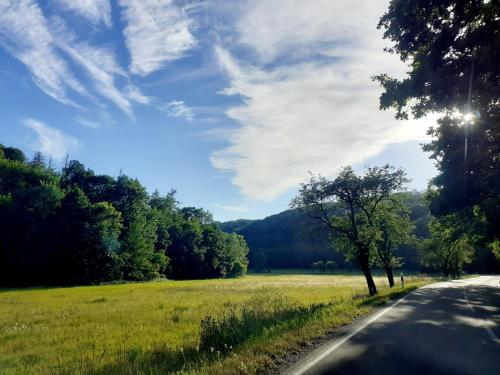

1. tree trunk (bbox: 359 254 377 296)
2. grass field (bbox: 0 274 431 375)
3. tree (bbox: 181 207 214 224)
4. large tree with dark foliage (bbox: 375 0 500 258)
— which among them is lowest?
grass field (bbox: 0 274 431 375)

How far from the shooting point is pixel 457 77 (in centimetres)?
1178

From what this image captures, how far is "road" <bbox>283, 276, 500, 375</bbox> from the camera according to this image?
6.61 metres

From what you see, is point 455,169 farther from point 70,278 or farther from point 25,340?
point 70,278

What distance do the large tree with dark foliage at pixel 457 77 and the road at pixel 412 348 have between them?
21.5 feet

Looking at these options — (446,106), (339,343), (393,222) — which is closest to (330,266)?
(393,222)

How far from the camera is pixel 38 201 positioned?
68.9 m

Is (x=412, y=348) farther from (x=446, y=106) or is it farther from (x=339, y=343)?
(x=446, y=106)

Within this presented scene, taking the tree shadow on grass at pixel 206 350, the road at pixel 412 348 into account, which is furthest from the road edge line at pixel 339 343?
the tree shadow on grass at pixel 206 350

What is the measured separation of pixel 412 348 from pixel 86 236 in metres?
65.8

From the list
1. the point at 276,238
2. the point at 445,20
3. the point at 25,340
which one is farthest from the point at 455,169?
the point at 276,238

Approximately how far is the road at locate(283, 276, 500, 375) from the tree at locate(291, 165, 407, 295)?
492 inches

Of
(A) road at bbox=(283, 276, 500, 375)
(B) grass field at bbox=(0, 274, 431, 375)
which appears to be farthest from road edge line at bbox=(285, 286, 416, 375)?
(B) grass field at bbox=(0, 274, 431, 375)

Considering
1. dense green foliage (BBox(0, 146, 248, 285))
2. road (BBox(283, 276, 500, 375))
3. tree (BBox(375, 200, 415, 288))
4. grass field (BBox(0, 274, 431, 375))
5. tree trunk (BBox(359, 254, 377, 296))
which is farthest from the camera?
dense green foliage (BBox(0, 146, 248, 285))

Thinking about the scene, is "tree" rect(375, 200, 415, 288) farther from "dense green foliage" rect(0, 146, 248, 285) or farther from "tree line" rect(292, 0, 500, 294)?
"dense green foliage" rect(0, 146, 248, 285)
